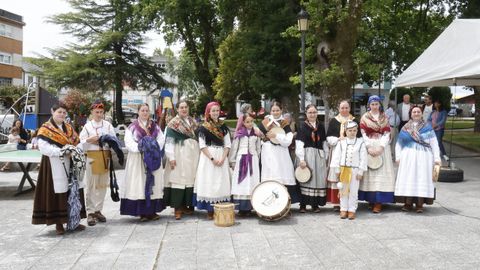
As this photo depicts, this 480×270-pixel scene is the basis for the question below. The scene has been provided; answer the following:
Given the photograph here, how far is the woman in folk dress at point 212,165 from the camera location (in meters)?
6.56

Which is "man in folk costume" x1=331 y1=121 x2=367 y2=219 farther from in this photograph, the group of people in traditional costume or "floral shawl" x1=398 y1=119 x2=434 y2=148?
"floral shawl" x1=398 y1=119 x2=434 y2=148

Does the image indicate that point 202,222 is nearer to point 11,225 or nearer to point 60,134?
point 60,134

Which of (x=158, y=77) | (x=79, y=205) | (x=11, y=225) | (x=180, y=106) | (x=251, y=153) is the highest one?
(x=158, y=77)

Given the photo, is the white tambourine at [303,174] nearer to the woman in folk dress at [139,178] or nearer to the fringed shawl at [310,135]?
the fringed shawl at [310,135]

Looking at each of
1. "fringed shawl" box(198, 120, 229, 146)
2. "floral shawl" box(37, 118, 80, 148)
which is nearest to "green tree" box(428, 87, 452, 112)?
"fringed shawl" box(198, 120, 229, 146)

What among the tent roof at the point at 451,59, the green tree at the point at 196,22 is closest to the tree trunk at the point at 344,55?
the tent roof at the point at 451,59

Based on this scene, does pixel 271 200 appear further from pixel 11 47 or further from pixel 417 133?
pixel 11 47

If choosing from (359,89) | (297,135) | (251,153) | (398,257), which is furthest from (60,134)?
(359,89)

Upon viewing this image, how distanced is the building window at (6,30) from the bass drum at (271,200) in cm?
4328

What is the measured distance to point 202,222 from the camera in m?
6.59

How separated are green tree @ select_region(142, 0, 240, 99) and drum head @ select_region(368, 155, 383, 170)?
612 inches

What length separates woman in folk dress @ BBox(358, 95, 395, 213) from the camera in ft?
22.7

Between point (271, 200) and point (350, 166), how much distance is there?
1.18 metres

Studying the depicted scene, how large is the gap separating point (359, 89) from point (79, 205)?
5785 cm
